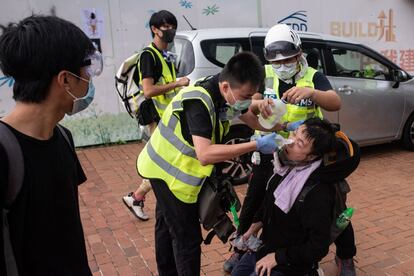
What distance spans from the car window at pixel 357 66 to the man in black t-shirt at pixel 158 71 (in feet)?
8.52

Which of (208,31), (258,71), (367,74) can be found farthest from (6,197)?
(367,74)

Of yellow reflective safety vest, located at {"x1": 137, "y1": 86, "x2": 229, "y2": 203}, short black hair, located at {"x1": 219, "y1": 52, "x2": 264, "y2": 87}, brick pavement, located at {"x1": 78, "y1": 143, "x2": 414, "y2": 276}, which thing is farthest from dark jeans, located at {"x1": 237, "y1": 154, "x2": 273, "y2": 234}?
short black hair, located at {"x1": 219, "y1": 52, "x2": 264, "y2": 87}

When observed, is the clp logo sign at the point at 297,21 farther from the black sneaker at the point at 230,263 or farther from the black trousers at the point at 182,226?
the black trousers at the point at 182,226

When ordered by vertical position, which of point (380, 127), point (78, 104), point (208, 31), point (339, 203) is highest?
point (208, 31)

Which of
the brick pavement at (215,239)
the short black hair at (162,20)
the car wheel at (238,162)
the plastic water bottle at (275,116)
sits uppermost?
the short black hair at (162,20)

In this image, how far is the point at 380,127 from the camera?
19.0ft

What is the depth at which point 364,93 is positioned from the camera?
5492 mm

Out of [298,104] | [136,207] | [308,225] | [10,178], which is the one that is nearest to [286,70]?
[298,104]

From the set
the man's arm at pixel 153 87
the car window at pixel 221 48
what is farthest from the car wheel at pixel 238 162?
the man's arm at pixel 153 87

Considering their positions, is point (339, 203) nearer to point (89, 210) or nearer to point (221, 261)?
point (221, 261)

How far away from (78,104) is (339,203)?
1553 millimetres

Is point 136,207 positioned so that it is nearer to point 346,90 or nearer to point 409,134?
point 346,90

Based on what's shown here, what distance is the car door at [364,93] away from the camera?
17.6ft

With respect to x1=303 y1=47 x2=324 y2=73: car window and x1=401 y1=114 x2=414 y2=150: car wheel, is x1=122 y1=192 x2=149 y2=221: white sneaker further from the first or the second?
x1=401 y1=114 x2=414 y2=150: car wheel
